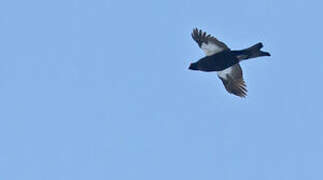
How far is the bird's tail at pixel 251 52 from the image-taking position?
90.1 feet

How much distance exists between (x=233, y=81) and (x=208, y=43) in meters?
2.14

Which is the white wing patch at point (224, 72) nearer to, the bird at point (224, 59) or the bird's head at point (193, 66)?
the bird at point (224, 59)

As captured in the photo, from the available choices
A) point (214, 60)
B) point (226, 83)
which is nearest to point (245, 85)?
point (226, 83)

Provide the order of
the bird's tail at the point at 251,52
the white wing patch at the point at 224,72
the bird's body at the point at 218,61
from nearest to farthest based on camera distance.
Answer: the bird's tail at the point at 251,52, the bird's body at the point at 218,61, the white wing patch at the point at 224,72

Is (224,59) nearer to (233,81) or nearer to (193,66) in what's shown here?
(193,66)

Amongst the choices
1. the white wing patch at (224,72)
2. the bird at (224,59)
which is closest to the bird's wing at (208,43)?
the bird at (224,59)

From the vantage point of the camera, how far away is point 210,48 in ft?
94.3

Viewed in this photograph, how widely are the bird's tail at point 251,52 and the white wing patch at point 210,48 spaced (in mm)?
832

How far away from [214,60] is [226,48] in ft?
1.74

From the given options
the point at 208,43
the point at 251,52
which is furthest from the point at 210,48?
the point at 251,52

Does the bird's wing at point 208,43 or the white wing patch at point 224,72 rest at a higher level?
the bird's wing at point 208,43

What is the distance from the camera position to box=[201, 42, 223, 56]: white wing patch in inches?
1124

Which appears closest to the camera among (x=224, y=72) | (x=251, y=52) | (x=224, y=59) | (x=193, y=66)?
(x=251, y=52)

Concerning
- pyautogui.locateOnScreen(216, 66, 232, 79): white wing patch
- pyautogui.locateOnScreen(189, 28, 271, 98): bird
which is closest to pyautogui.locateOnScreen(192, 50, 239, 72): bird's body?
pyautogui.locateOnScreen(189, 28, 271, 98): bird
